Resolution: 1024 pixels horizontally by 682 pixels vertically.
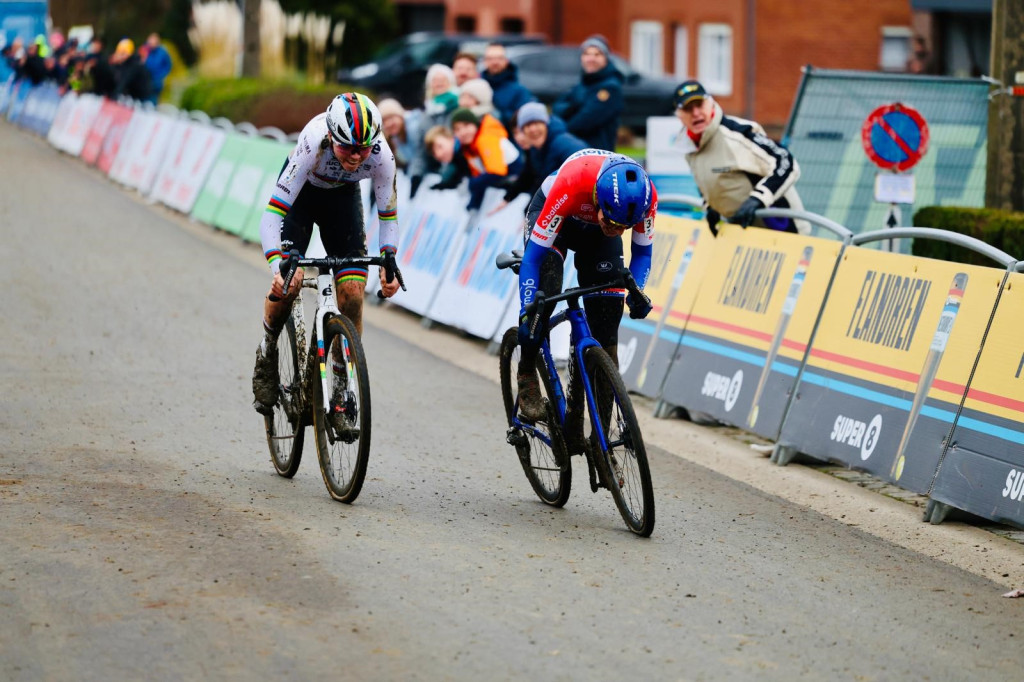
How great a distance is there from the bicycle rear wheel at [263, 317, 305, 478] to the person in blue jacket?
700 centimetres

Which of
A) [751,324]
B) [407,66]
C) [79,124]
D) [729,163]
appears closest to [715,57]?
[407,66]

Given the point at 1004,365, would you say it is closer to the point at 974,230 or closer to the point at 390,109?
the point at 974,230

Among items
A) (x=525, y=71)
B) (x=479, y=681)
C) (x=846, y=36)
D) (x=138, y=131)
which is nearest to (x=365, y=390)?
(x=479, y=681)

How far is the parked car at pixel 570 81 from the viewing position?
36.2 meters

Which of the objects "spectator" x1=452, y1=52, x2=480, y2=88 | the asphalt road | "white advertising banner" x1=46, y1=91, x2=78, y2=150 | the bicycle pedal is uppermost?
"spectator" x1=452, y1=52, x2=480, y2=88

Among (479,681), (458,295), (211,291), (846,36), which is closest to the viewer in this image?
(479,681)

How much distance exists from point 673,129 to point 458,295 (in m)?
6.75

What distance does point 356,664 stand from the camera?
5504 mm

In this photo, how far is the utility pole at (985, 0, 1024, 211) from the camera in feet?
38.3

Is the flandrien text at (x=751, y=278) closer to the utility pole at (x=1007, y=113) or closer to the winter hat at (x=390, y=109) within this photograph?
the utility pole at (x=1007, y=113)

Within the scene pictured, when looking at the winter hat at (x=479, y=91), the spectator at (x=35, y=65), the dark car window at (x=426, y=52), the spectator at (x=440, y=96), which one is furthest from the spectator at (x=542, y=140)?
the spectator at (x=35, y=65)

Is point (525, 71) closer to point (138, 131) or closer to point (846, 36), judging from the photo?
point (846, 36)

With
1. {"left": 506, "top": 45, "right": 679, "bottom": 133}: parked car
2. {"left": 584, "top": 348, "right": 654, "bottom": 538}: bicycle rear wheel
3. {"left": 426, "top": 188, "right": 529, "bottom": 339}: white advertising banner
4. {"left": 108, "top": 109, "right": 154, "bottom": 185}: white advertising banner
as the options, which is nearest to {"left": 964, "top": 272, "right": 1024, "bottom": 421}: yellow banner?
{"left": 584, "top": 348, "right": 654, "bottom": 538}: bicycle rear wheel

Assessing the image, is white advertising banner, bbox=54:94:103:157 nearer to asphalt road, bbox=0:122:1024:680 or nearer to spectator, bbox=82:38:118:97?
spectator, bbox=82:38:118:97
